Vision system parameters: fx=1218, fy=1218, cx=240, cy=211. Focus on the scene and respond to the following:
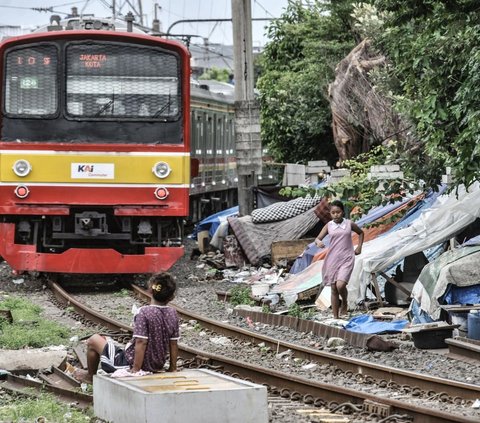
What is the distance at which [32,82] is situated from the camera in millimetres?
17953

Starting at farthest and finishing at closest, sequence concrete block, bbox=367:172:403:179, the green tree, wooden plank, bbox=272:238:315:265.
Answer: the green tree → wooden plank, bbox=272:238:315:265 → concrete block, bbox=367:172:403:179

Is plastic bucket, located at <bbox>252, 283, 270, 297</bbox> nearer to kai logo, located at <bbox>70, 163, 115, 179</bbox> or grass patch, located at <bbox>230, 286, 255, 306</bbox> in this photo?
grass patch, located at <bbox>230, 286, 255, 306</bbox>

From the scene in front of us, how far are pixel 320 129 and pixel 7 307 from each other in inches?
674

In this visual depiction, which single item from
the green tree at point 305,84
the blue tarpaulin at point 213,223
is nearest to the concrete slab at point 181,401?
the blue tarpaulin at point 213,223

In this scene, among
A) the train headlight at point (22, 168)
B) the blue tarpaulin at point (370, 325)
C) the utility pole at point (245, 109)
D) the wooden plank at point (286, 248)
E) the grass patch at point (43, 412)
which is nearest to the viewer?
the grass patch at point (43, 412)

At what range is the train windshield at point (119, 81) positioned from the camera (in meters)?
17.9

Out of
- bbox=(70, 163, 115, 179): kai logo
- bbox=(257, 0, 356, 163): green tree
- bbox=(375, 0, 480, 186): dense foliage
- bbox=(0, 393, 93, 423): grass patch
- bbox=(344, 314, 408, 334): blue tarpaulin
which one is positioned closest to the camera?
bbox=(0, 393, 93, 423): grass patch

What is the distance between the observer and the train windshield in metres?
17.9

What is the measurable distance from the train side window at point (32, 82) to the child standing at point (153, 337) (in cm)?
945

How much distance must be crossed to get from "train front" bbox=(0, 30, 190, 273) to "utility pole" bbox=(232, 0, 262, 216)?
4.54 m

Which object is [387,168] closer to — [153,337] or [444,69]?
[444,69]

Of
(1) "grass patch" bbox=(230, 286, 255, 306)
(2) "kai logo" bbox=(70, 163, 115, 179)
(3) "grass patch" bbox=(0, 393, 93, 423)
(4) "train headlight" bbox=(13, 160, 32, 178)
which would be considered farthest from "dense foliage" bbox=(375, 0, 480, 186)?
(4) "train headlight" bbox=(13, 160, 32, 178)

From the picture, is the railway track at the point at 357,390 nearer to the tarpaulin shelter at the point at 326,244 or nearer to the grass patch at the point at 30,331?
the grass patch at the point at 30,331

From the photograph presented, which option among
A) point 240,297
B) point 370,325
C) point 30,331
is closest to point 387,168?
point 240,297
